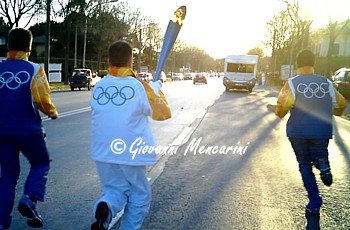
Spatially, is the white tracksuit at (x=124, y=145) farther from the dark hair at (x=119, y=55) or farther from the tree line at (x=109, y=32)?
the tree line at (x=109, y=32)

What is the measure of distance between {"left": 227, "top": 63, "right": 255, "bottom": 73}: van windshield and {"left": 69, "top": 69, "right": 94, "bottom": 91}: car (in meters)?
11.0

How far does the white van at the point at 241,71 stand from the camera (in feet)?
122

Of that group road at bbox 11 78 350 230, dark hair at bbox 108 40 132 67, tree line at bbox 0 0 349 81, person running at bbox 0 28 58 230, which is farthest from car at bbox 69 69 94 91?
dark hair at bbox 108 40 132 67

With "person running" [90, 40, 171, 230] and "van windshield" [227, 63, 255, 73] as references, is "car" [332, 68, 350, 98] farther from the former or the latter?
"person running" [90, 40, 171, 230]

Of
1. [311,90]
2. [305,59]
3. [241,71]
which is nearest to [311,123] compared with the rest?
[311,90]

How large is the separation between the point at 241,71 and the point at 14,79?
3372 centimetres

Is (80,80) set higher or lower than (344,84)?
lower

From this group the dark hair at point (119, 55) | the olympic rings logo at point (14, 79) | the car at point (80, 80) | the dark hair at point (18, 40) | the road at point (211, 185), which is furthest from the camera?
the car at point (80, 80)

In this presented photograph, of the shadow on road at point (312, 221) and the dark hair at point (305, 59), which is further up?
the dark hair at point (305, 59)

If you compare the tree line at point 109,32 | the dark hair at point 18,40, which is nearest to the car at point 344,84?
the tree line at point 109,32

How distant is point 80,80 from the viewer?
35719 mm

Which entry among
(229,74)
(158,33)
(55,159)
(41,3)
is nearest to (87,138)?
Answer: (55,159)

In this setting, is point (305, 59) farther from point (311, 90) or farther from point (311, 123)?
point (311, 123)

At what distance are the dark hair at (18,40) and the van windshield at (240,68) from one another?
33.4 m
